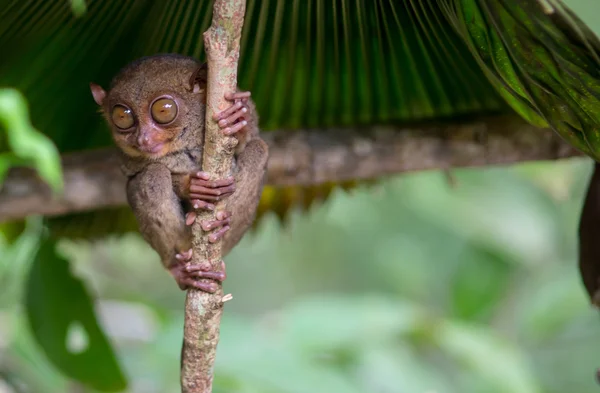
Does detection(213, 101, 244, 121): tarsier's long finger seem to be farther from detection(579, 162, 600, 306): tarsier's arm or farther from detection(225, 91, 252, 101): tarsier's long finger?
detection(579, 162, 600, 306): tarsier's arm

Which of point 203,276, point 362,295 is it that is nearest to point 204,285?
point 203,276

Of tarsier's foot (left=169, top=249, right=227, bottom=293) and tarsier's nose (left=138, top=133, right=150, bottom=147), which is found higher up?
tarsier's nose (left=138, top=133, right=150, bottom=147)

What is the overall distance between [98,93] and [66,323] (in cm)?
101

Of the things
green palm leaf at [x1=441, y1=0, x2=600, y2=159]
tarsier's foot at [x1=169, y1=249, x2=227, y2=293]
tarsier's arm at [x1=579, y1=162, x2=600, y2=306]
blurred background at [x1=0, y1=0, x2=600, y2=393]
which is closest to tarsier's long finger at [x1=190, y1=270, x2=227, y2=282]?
tarsier's foot at [x1=169, y1=249, x2=227, y2=293]

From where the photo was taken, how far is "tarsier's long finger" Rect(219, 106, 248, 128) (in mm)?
1806

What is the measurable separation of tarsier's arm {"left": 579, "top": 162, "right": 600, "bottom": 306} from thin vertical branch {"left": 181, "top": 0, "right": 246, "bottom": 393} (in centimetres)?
118

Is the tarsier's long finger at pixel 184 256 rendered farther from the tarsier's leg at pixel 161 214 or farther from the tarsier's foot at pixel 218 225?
the tarsier's foot at pixel 218 225

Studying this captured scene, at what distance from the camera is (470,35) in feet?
5.73

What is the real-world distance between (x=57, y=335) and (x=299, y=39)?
136cm

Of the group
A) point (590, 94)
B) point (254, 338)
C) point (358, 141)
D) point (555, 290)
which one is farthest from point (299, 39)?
point (555, 290)

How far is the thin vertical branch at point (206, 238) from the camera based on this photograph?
1.69 metres

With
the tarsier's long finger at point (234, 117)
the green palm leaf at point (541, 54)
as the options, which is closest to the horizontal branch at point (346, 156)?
the tarsier's long finger at point (234, 117)

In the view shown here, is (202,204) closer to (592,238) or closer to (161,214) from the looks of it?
(161,214)

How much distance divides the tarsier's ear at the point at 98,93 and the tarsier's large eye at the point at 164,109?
15 cm
